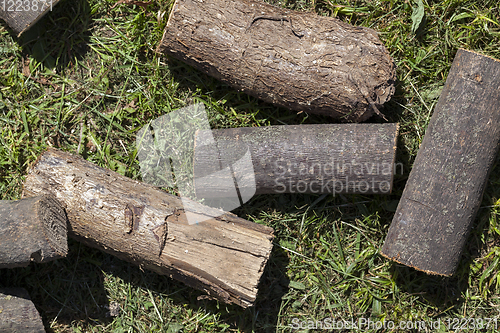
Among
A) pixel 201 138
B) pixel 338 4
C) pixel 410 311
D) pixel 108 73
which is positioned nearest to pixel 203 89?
pixel 201 138

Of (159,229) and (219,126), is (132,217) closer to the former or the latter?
(159,229)

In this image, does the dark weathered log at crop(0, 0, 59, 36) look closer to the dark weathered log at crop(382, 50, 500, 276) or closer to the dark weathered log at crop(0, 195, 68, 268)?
the dark weathered log at crop(0, 195, 68, 268)

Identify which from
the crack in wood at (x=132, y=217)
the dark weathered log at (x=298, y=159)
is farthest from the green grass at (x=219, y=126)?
the crack in wood at (x=132, y=217)

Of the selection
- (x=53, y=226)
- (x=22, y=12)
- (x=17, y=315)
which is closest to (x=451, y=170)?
(x=53, y=226)

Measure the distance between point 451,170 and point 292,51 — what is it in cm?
150

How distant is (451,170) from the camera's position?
267 cm

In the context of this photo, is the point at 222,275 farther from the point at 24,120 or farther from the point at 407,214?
the point at 24,120

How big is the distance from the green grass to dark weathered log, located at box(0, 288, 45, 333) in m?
0.32

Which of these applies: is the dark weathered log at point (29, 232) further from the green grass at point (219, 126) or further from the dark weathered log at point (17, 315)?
the green grass at point (219, 126)

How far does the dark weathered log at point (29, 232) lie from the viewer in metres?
2.57

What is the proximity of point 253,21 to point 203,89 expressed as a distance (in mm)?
802

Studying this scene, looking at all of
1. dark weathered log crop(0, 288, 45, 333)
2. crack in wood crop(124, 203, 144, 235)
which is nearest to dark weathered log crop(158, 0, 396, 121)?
crack in wood crop(124, 203, 144, 235)

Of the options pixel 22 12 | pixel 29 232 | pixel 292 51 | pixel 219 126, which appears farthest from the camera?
pixel 219 126

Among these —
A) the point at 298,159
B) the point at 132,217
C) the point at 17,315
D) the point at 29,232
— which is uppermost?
the point at 298,159
